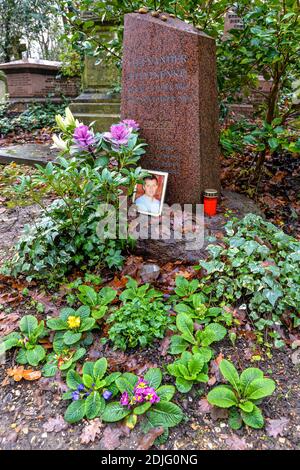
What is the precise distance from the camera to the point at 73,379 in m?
1.74

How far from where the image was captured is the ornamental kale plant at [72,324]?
1.96 m

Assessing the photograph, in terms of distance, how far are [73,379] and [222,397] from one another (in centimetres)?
77

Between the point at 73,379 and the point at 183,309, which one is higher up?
the point at 183,309

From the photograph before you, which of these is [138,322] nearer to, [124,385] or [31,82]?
[124,385]

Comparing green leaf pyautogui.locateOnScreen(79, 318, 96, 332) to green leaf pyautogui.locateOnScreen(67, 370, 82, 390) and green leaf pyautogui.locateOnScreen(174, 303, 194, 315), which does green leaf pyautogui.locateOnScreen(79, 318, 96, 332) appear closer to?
green leaf pyautogui.locateOnScreen(67, 370, 82, 390)

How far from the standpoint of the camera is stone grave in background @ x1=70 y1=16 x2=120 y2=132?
5215 millimetres

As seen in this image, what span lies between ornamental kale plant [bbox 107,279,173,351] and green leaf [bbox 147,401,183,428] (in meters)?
0.38

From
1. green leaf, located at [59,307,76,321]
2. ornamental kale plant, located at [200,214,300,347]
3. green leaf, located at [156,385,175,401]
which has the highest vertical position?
ornamental kale plant, located at [200,214,300,347]

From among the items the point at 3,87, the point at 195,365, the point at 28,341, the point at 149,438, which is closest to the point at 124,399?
the point at 149,438

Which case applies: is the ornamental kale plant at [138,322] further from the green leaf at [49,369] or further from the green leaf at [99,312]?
the green leaf at [49,369]

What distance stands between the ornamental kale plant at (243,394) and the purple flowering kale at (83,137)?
5.84 ft

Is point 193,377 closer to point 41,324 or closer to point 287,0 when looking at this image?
point 41,324

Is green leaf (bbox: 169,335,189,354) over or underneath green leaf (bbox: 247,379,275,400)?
underneath

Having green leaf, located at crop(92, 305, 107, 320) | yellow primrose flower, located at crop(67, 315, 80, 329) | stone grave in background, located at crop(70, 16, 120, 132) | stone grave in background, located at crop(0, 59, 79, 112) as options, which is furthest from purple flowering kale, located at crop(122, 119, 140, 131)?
stone grave in background, located at crop(0, 59, 79, 112)
